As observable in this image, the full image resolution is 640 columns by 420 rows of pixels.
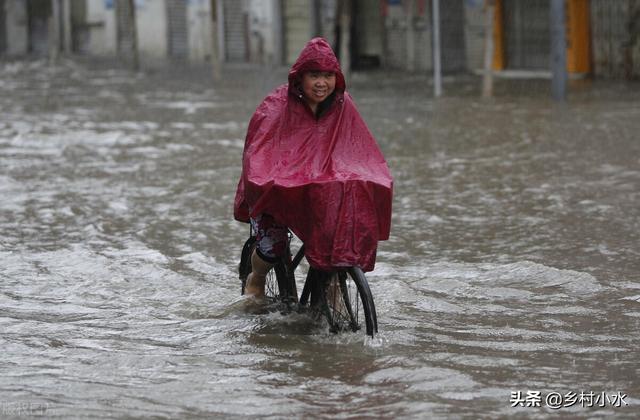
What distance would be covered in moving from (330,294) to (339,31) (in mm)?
21636

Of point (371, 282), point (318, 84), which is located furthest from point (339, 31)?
point (318, 84)

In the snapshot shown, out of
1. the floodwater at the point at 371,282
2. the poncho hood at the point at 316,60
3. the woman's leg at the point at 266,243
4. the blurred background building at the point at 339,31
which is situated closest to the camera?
the floodwater at the point at 371,282

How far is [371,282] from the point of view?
7.85 meters

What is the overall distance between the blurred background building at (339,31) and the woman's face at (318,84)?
54.2ft

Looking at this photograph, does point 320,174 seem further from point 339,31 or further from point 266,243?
point 339,31

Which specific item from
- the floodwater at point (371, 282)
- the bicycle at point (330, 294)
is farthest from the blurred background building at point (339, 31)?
the bicycle at point (330, 294)

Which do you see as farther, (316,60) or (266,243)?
(266,243)

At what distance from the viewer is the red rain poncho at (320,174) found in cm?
599

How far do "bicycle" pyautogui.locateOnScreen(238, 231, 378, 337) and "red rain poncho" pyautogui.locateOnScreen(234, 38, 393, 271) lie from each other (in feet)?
0.52

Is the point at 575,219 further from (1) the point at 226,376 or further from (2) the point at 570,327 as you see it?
(1) the point at 226,376

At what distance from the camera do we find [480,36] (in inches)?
1049

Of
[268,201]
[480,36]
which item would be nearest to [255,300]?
[268,201]

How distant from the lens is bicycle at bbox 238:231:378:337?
6.02m

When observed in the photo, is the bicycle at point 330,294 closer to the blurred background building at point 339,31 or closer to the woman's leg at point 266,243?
the woman's leg at point 266,243
